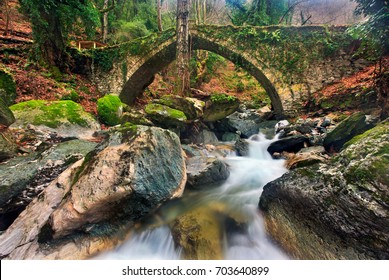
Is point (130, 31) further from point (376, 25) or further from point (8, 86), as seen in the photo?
point (376, 25)

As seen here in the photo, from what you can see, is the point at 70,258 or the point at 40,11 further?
the point at 40,11

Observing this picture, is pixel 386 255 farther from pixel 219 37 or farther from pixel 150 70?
pixel 150 70

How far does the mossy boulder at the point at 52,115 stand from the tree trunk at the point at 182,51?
308 centimetres

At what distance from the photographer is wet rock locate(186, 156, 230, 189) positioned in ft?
11.0

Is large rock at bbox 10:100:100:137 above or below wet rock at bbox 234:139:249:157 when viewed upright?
above

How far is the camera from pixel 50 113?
447cm

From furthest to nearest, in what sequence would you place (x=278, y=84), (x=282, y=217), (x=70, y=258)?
(x=278, y=84) < (x=282, y=217) < (x=70, y=258)

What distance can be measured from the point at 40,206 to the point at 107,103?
4.56 meters

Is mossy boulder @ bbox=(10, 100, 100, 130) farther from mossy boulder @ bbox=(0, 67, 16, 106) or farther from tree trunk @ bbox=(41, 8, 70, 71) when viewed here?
tree trunk @ bbox=(41, 8, 70, 71)

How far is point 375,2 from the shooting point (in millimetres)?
3701

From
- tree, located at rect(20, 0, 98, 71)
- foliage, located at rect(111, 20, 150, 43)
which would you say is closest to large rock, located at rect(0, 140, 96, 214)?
tree, located at rect(20, 0, 98, 71)

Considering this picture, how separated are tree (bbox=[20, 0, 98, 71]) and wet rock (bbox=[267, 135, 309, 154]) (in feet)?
28.6

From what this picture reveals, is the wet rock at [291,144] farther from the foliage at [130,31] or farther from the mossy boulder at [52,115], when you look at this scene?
the foliage at [130,31]

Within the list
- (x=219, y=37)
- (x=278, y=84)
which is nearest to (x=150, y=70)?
(x=219, y=37)
